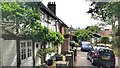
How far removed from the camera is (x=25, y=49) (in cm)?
1123

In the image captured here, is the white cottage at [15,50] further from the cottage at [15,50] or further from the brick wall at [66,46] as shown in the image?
the brick wall at [66,46]

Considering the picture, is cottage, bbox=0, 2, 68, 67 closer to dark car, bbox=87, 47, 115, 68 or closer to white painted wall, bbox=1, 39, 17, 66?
white painted wall, bbox=1, 39, 17, 66

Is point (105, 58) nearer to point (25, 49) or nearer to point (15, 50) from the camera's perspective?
point (25, 49)

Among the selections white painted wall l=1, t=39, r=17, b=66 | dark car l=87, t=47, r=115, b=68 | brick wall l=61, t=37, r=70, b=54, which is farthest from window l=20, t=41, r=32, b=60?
brick wall l=61, t=37, r=70, b=54

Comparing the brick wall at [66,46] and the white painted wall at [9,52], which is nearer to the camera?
the white painted wall at [9,52]

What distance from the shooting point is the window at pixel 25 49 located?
35.5 feet

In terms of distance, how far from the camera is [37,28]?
8.69 m

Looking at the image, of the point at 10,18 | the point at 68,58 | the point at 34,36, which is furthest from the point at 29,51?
the point at 10,18

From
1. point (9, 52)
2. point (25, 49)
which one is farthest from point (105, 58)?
point (9, 52)

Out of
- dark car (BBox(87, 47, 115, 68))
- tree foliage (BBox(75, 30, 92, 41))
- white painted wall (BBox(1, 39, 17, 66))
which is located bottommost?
dark car (BBox(87, 47, 115, 68))

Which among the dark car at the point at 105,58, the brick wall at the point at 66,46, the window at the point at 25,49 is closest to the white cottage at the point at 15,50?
the window at the point at 25,49

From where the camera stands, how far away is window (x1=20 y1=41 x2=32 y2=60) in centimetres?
Result: 1082

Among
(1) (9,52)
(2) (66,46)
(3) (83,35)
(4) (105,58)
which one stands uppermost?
(3) (83,35)

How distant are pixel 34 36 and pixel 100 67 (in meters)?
6.86
